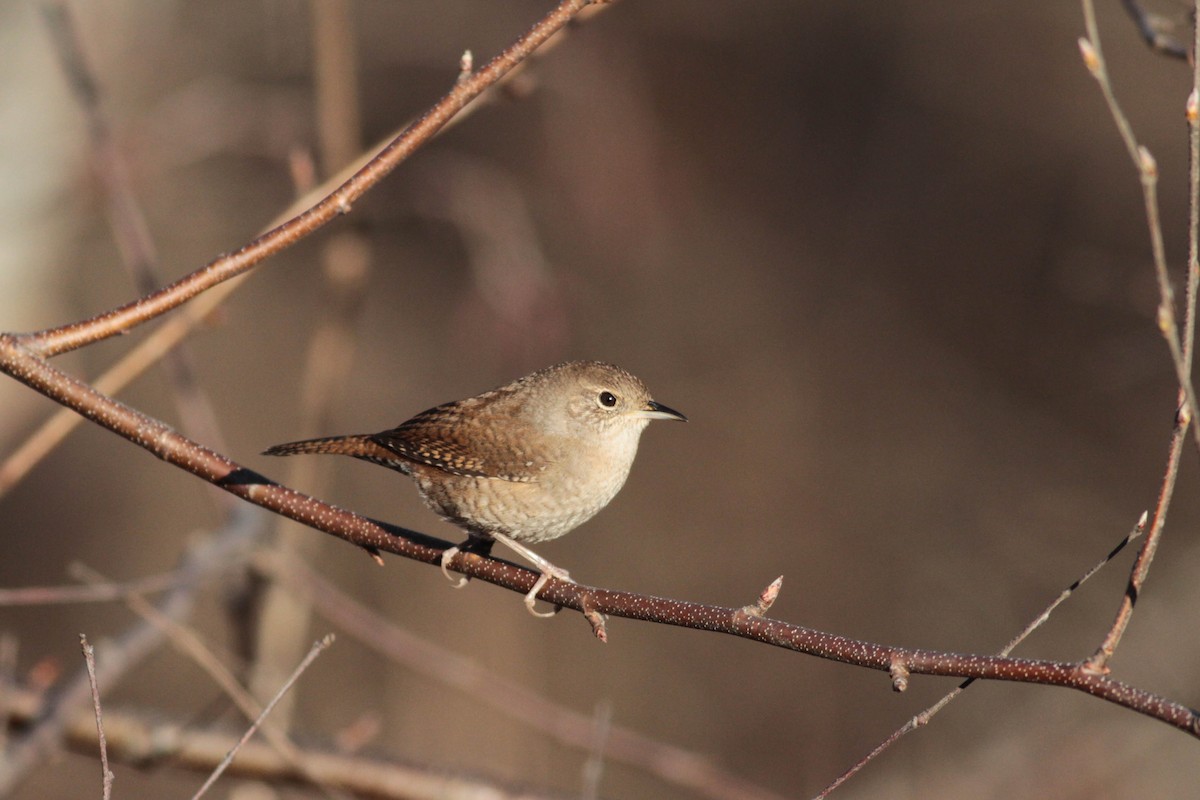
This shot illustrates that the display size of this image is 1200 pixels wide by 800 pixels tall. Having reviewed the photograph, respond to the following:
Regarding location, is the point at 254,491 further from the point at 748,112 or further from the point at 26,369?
the point at 748,112

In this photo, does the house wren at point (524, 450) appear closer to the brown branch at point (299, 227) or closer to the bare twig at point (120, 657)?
the bare twig at point (120, 657)

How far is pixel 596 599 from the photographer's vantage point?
2.54m

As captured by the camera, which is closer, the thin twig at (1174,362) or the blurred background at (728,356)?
the thin twig at (1174,362)

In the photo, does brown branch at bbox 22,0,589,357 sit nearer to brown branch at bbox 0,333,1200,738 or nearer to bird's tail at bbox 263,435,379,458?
brown branch at bbox 0,333,1200,738

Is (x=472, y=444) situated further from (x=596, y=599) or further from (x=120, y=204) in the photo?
(x=120, y=204)

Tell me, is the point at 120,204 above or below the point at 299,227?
above

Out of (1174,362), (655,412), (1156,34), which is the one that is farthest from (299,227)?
(1156,34)

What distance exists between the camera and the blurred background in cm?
762

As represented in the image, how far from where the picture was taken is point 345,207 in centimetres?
238

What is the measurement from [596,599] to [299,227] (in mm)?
1041

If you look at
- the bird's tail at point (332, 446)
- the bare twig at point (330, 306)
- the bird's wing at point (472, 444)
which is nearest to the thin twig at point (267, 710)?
the bird's tail at point (332, 446)

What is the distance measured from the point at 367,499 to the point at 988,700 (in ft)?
16.9

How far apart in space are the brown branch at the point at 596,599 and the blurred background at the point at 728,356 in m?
3.70

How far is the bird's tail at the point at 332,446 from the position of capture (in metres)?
3.47
